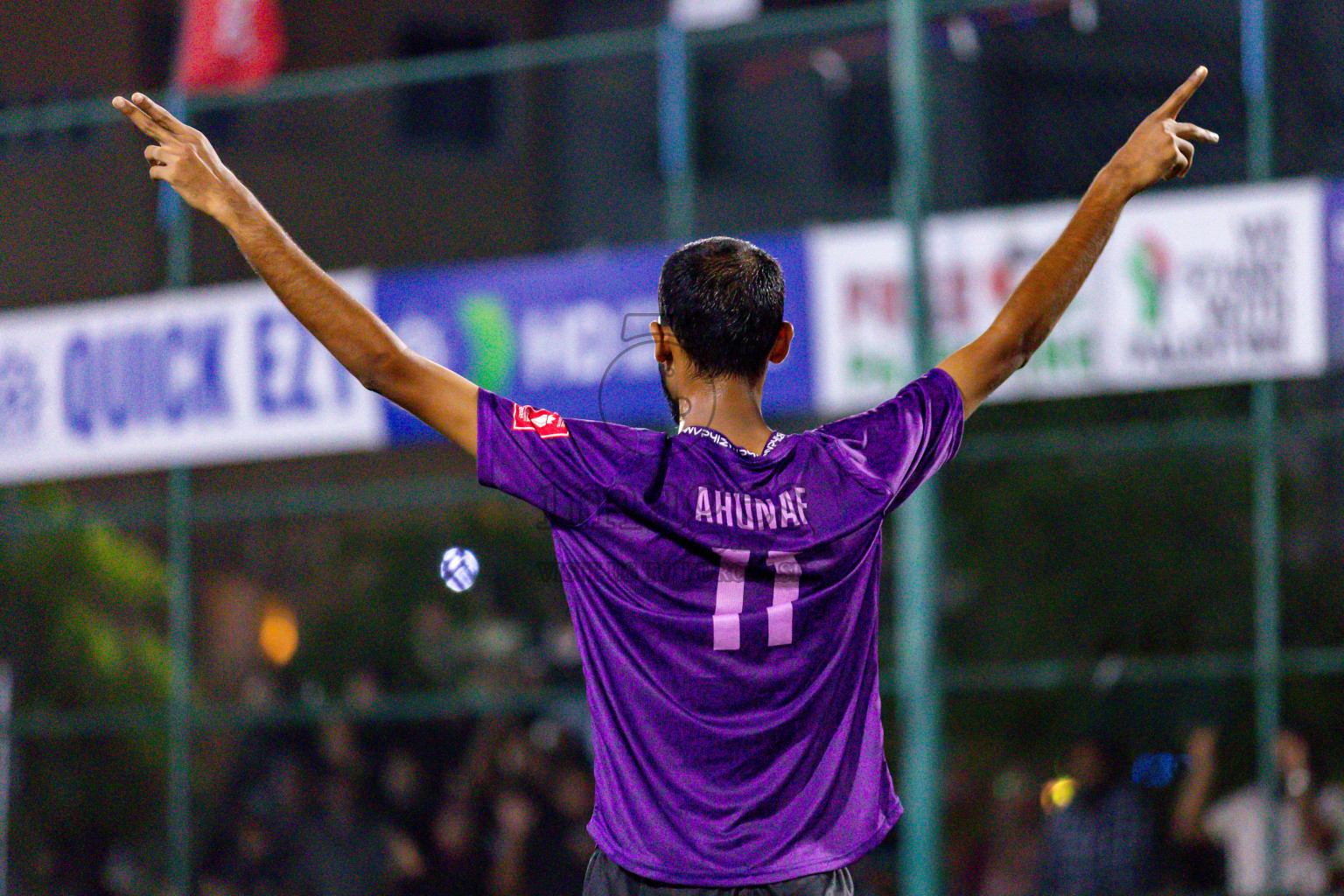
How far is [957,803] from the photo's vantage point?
1199 centimetres

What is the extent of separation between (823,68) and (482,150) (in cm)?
1156

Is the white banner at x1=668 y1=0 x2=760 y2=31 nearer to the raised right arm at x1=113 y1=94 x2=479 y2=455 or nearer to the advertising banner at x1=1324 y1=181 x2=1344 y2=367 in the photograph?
the advertising banner at x1=1324 y1=181 x2=1344 y2=367

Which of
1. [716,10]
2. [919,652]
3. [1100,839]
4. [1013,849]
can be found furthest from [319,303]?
[716,10]

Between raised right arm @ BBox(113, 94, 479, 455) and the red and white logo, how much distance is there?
63 millimetres

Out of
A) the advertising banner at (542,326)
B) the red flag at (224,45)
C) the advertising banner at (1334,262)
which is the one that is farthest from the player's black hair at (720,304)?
the red flag at (224,45)

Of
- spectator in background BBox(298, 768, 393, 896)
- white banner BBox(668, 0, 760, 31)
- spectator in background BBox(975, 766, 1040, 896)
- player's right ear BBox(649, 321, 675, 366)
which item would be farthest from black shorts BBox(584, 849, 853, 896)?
white banner BBox(668, 0, 760, 31)

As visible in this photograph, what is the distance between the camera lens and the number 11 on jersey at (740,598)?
107 inches

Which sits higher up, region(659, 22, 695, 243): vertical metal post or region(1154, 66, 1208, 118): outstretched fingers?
region(659, 22, 695, 243): vertical metal post

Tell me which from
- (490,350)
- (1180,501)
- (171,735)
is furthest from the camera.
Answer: (1180,501)

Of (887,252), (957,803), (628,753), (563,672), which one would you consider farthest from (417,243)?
(628,753)

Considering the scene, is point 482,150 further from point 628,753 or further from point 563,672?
point 628,753

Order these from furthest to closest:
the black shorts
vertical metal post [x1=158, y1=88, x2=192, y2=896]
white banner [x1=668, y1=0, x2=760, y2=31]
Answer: white banner [x1=668, y1=0, x2=760, y2=31] < vertical metal post [x1=158, y1=88, x2=192, y2=896] < the black shorts

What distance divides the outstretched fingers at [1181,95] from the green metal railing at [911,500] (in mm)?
5456

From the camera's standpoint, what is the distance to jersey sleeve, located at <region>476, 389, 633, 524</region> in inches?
108
